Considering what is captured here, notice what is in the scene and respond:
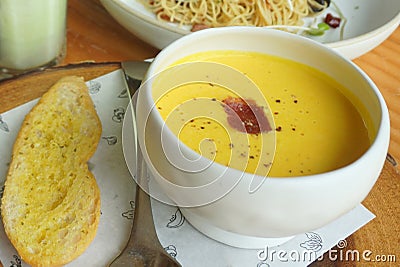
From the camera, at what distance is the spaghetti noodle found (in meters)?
1.85

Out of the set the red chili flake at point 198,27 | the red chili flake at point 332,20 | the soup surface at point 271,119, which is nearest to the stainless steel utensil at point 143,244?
the soup surface at point 271,119

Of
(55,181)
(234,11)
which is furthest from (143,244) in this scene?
(234,11)

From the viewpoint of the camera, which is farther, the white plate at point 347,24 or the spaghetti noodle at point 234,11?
the spaghetti noodle at point 234,11

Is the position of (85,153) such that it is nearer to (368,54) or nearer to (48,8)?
(48,8)

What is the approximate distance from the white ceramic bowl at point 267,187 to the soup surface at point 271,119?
0.15ft

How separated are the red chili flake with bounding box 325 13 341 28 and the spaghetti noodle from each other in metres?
0.06

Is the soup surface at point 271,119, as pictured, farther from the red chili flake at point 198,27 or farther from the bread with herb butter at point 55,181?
the red chili flake at point 198,27

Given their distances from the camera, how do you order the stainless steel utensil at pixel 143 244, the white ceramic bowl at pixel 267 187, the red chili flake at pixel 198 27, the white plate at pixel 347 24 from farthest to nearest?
the red chili flake at pixel 198 27 < the white plate at pixel 347 24 < the stainless steel utensil at pixel 143 244 < the white ceramic bowl at pixel 267 187

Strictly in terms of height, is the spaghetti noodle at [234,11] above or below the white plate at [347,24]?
below

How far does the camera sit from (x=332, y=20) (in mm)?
1914

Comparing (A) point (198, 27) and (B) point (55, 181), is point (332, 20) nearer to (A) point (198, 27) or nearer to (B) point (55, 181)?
(A) point (198, 27)

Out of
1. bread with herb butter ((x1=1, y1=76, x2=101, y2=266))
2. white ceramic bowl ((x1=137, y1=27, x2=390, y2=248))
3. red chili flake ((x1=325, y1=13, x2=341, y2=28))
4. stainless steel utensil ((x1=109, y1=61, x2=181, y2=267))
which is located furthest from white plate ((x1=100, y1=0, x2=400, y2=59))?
stainless steel utensil ((x1=109, y1=61, x2=181, y2=267))

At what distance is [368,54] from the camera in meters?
1.90

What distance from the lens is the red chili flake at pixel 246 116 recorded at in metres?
1.07
